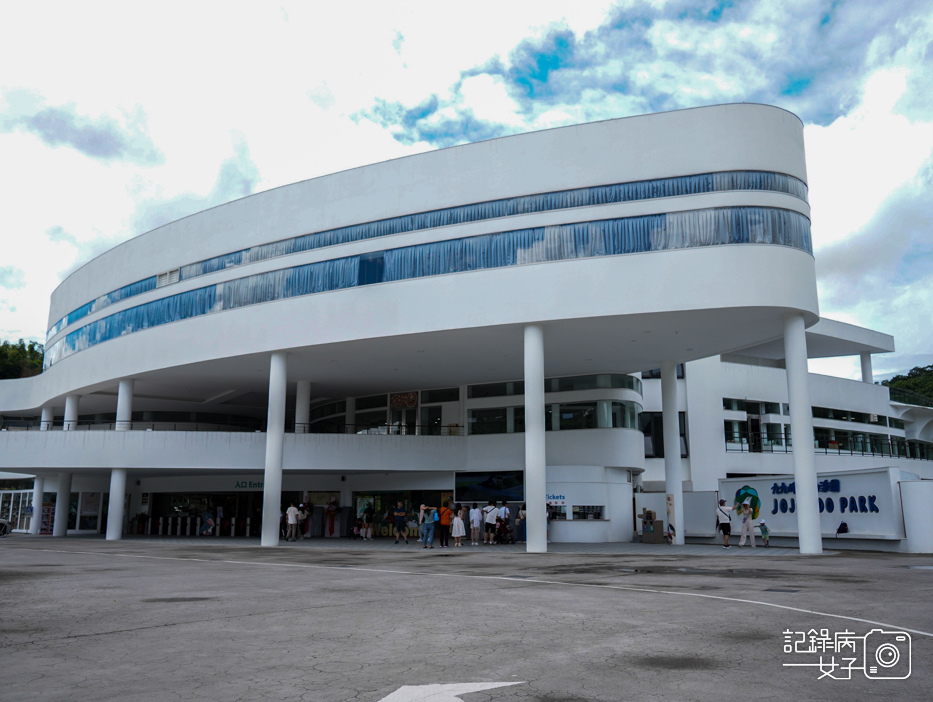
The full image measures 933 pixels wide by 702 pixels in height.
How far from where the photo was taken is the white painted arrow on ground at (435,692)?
4.85 meters

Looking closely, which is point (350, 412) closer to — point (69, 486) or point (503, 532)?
point (503, 532)

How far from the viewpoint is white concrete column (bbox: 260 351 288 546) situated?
2866cm

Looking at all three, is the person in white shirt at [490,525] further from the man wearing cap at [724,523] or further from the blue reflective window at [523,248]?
the blue reflective window at [523,248]

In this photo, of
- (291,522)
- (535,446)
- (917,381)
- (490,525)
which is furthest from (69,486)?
(917,381)

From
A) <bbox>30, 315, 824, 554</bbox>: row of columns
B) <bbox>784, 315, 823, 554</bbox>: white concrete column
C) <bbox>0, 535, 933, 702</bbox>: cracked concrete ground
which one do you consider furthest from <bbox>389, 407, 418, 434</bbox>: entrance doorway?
<bbox>0, 535, 933, 702</bbox>: cracked concrete ground

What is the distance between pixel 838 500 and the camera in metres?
24.0

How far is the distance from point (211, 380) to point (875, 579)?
100ft

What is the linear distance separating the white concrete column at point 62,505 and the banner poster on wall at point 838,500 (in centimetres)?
3259

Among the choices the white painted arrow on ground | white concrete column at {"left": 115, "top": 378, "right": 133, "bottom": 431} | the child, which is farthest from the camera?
white concrete column at {"left": 115, "top": 378, "right": 133, "bottom": 431}

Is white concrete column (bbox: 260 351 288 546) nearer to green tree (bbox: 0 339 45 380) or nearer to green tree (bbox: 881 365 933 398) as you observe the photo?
green tree (bbox: 0 339 45 380)

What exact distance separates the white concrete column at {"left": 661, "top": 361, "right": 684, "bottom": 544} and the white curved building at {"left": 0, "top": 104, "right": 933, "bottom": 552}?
3.6 inches

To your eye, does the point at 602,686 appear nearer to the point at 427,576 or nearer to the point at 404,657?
the point at 404,657

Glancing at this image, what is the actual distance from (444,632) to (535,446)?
17.2 meters

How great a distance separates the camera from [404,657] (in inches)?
246
